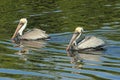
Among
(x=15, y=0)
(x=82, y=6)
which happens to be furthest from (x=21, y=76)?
(x=15, y=0)

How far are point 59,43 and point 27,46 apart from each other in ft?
4.32

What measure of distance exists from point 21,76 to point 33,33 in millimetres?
7456

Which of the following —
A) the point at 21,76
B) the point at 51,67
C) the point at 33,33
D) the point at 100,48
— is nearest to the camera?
the point at 21,76

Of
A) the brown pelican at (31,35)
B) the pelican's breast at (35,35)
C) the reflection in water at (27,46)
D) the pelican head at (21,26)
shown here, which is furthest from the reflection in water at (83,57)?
the pelican head at (21,26)

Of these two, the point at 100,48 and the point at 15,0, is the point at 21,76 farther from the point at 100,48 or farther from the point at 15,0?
the point at 15,0

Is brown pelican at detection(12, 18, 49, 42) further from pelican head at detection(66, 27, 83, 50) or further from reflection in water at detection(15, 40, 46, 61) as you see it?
pelican head at detection(66, 27, 83, 50)

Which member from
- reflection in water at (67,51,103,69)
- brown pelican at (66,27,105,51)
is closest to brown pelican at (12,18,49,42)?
brown pelican at (66,27,105,51)

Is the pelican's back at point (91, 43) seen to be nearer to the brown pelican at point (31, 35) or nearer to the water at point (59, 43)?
the water at point (59, 43)

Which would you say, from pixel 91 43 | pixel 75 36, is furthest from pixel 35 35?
pixel 91 43

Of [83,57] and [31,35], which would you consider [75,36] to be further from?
[31,35]

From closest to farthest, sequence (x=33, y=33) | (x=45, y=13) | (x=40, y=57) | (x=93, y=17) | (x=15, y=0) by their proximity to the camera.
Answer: (x=40, y=57), (x=33, y=33), (x=93, y=17), (x=45, y=13), (x=15, y=0)

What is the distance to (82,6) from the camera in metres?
30.5

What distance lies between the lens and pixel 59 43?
856 inches

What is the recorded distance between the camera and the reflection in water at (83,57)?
18109 millimetres
